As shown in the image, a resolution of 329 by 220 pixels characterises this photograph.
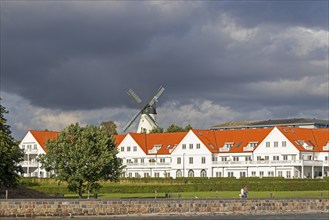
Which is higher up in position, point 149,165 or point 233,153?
point 233,153

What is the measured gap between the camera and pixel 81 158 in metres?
70.4

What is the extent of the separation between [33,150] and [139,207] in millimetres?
88113

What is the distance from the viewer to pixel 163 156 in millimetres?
139000

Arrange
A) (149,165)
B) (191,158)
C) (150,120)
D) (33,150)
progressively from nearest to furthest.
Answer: (191,158)
(149,165)
(33,150)
(150,120)

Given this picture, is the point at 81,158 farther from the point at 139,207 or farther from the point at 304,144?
the point at 304,144

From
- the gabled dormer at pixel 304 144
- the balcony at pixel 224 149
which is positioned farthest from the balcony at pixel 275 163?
the gabled dormer at pixel 304 144

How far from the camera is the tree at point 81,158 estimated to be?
70438 millimetres

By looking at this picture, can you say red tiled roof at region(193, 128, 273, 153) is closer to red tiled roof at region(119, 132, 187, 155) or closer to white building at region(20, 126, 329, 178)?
white building at region(20, 126, 329, 178)

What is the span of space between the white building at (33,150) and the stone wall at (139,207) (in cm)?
8280

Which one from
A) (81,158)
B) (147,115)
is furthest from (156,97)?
(81,158)

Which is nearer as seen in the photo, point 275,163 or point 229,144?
point 275,163

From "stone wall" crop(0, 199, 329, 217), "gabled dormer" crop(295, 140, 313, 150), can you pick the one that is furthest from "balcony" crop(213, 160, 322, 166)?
"stone wall" crop(0, 199, 329, 217)

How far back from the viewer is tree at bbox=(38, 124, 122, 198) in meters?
70.4

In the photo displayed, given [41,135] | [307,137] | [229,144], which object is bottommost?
[229,144]
